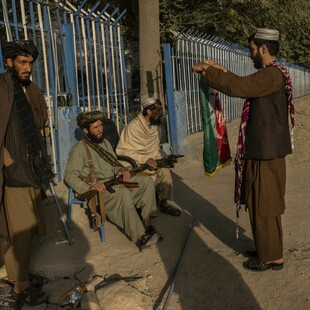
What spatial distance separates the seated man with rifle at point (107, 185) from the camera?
3979 mm

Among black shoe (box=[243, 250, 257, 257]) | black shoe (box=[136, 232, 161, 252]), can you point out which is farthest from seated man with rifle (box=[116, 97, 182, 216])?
black shoe (box=[243, 250, 257, 257])

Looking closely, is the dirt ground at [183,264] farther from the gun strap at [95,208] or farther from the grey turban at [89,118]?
the grey turban at [89,118]

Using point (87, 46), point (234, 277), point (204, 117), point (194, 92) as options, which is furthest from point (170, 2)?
point (234, 277)

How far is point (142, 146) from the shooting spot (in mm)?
4934

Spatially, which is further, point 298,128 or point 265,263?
point 298,128

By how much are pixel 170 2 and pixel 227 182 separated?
9.38 metres

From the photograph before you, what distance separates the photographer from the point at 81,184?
13.0 ft

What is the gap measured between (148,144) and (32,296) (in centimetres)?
232

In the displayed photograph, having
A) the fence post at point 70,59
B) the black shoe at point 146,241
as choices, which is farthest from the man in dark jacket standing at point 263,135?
the fence post at point 70,59

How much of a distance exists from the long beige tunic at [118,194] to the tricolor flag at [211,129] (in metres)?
0.79

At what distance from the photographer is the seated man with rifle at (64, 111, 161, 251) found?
157 inches

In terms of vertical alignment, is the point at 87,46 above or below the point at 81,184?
above

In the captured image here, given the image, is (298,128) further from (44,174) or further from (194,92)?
(44,174)

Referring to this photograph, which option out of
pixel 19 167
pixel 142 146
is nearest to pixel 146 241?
pixel 142 146
